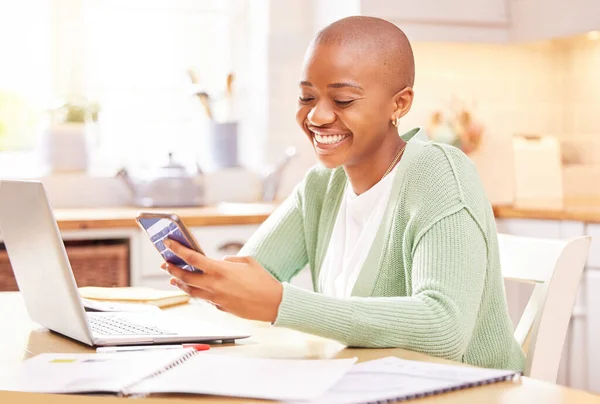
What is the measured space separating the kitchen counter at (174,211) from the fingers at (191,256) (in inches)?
71.2

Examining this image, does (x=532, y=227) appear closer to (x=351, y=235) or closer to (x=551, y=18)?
(x=551, y=18)

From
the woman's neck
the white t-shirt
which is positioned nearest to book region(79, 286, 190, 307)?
the white t-shirt

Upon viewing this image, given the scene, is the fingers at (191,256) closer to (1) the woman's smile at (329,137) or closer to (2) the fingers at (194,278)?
(2) the fingers at (194,278)

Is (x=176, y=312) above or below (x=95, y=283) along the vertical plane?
above

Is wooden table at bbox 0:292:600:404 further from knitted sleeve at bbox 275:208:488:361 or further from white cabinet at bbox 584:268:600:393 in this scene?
white cabinet at bbox 584:268:600:393

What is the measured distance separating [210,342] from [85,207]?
7.73 feet

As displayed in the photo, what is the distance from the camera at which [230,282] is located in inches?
52.7

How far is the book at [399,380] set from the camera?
1095mm

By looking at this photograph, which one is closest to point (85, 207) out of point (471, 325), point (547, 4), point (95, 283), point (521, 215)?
point (95, 283)

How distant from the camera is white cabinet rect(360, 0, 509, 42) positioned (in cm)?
381

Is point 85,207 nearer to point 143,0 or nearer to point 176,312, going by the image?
point 143,0

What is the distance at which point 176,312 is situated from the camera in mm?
1863

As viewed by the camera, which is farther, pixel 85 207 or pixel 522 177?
pixel 522 177

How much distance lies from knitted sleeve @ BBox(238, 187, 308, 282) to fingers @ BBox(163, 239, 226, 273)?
2.09 feet
